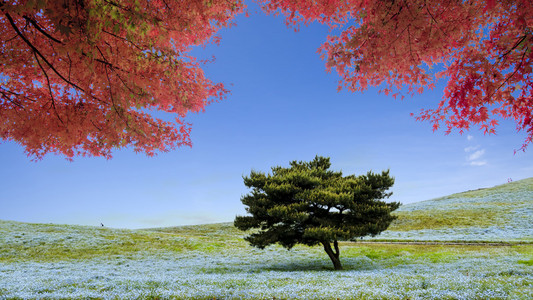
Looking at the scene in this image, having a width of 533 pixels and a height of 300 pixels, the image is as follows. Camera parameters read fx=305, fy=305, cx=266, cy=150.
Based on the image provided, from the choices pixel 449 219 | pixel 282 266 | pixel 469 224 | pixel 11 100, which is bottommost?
pixel 282 266

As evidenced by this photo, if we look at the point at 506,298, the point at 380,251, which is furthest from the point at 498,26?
the point at 380,251

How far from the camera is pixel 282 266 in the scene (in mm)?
19547

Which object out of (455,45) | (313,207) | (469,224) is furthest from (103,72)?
(469,224)

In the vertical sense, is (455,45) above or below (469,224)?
above

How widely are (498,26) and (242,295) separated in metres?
10.3

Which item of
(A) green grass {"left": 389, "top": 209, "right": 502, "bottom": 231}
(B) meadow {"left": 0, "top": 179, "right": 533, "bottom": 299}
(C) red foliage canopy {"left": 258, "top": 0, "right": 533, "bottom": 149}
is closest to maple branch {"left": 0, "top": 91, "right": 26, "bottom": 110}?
(B) meadow {"left": 0, "top": 179, "right": 533, "bottom": 299}

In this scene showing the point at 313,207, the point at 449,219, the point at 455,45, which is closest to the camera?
the point at 455,45

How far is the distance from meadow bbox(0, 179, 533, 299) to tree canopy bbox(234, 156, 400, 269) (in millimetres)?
1951

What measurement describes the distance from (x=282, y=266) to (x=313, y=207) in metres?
4.36

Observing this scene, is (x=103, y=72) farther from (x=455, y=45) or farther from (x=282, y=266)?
(x=282, y=266)

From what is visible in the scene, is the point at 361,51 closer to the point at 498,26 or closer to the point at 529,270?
the point at 498,26

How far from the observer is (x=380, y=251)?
25.5 m

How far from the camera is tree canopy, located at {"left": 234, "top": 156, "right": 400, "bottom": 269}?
17.5 metres

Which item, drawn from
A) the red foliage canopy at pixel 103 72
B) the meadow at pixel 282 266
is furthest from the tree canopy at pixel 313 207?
the red foliage canopy at pixel 103 72
